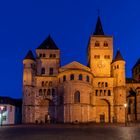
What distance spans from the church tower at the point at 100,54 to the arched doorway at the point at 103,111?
862 centimetres

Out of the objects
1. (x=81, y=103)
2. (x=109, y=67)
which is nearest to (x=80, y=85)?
(x=81, y=103)

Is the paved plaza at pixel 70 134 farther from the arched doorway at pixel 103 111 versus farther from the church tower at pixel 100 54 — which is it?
the church tower at pixel 100 54

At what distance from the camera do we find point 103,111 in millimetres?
84125

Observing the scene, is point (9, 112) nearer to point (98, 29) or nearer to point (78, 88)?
point (78, 88)

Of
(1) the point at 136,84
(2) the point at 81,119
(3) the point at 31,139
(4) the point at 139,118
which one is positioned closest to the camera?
(3) the point at 31,139

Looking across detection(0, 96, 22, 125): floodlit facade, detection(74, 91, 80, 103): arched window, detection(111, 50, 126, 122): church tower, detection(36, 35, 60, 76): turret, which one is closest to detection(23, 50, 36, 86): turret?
detection(36, 35, 60, 76): turret

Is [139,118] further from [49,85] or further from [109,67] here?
[49,85]

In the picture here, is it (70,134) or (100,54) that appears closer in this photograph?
(70,134)

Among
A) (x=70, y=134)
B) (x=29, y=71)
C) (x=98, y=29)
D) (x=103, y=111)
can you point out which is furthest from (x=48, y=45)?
(x=70, y=134)

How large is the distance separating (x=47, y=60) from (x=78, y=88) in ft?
55.6

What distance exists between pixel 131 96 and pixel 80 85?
2210cm

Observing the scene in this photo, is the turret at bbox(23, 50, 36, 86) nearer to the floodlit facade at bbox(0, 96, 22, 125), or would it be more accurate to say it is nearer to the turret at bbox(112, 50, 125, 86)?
the floodlit facade at bbox(0, 96, 22, 125)

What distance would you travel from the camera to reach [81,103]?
74.5m

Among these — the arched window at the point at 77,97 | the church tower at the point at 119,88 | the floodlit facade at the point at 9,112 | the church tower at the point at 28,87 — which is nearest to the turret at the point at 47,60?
the church tower at the point at 28,87
